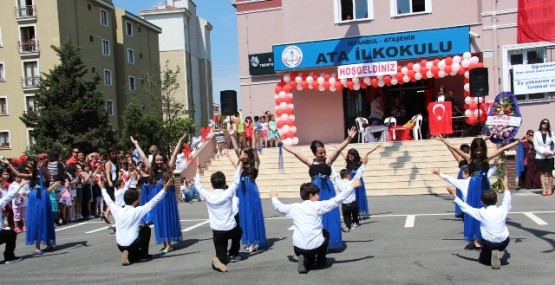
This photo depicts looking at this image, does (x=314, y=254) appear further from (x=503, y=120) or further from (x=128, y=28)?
(x=128, y=28)

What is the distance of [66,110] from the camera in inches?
1362

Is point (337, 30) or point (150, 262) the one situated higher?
point (337, 30)

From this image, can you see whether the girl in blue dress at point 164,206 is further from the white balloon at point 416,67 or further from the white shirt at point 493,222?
the white balloon at point 416,67

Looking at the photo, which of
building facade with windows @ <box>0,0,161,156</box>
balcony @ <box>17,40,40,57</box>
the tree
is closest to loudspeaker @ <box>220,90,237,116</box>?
the tree

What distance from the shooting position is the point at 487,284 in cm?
632

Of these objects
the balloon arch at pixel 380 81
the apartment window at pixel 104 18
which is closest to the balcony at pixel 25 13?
the apartment window at pixel 104 18

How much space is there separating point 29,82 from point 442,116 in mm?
33540

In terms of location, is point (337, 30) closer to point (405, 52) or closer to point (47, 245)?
point (405, 52)

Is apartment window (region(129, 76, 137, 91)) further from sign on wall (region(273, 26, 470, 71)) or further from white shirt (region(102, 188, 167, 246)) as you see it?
white shirt (region(102, 188, 167, 246))

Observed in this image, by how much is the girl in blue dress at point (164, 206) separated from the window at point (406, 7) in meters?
15.6

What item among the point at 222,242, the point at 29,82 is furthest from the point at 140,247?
the point at 29,82

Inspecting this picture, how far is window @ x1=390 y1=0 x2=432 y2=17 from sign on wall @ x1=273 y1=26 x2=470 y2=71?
1.68 meters

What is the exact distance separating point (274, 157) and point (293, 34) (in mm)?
6013

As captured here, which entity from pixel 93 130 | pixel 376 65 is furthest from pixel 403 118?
pixel 93 130
